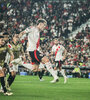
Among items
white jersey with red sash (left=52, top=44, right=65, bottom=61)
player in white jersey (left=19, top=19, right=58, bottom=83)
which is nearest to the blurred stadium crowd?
white jersey with red sash (left=52, top=44, right=65, bottom=61)

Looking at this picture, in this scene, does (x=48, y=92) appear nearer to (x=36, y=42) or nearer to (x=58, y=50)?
(x=36, y=42)

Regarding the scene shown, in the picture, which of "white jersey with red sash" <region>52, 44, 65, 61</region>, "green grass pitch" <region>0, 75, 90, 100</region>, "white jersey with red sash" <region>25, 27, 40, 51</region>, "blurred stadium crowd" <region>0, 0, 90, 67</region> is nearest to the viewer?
"green grass pitch" <region>0, 75, 90, 100</region>

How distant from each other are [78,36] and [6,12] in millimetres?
12033

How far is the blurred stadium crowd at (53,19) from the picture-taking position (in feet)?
106

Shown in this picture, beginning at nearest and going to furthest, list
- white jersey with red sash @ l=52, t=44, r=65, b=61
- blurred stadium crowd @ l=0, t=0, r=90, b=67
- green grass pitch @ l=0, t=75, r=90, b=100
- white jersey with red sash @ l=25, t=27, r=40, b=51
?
1. green grass pitch @ l=0, t=75, r=90, b=100
2. white jersey with red sash @ l=25, t=27, r=40, b=51
3. white jersey with red sash @ l=52, t=44, r=65, b=61
4. blurred stadium crowd @ l=0, t=0, r=90, b=67

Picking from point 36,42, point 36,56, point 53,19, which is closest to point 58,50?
point 36,42

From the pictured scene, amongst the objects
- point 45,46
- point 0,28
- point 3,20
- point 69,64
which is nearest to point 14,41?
point 69,64

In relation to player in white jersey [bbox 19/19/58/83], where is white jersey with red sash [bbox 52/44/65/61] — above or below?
below

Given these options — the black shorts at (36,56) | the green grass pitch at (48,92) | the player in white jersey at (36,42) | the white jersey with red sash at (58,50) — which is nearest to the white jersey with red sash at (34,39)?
the player in white jersey at (36,42)

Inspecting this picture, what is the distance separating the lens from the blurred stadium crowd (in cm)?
3231

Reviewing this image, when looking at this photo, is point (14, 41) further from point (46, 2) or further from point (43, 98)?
point (46, 2)

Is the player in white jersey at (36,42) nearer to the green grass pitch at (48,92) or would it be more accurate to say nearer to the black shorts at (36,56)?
the black shorts at (36,56)

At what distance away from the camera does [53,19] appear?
4012cm

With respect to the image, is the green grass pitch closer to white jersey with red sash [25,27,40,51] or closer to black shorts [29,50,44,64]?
black shorts [29,50,44,64]
